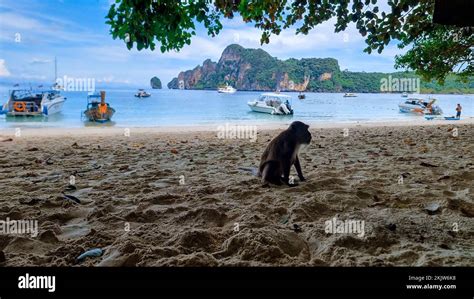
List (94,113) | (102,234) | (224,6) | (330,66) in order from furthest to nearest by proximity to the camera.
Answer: (330,66), (94,113), (224,6), (102,234)

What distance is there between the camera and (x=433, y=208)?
3.14m

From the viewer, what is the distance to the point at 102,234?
8.65ft

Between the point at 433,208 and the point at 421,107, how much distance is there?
45.5 metres

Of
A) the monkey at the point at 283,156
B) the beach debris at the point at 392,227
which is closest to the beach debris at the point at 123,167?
the monkey at the point at 283,156

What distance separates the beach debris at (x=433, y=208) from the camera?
3.06m

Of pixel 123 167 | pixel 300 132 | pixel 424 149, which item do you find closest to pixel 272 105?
pixel 424 149

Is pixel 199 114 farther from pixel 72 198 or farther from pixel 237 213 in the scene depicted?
pixel 237 213

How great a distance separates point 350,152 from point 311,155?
0.95 m

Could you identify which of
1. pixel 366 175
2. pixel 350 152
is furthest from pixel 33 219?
pixel 350 152

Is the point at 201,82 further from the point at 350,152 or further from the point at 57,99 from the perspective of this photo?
the point at 350,152

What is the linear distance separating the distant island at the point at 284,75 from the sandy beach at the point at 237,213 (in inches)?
3294

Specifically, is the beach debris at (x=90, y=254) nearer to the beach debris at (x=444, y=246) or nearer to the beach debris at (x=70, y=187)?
the beach debris at (x=70, y=187)

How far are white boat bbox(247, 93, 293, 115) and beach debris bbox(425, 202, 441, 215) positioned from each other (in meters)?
35.3
